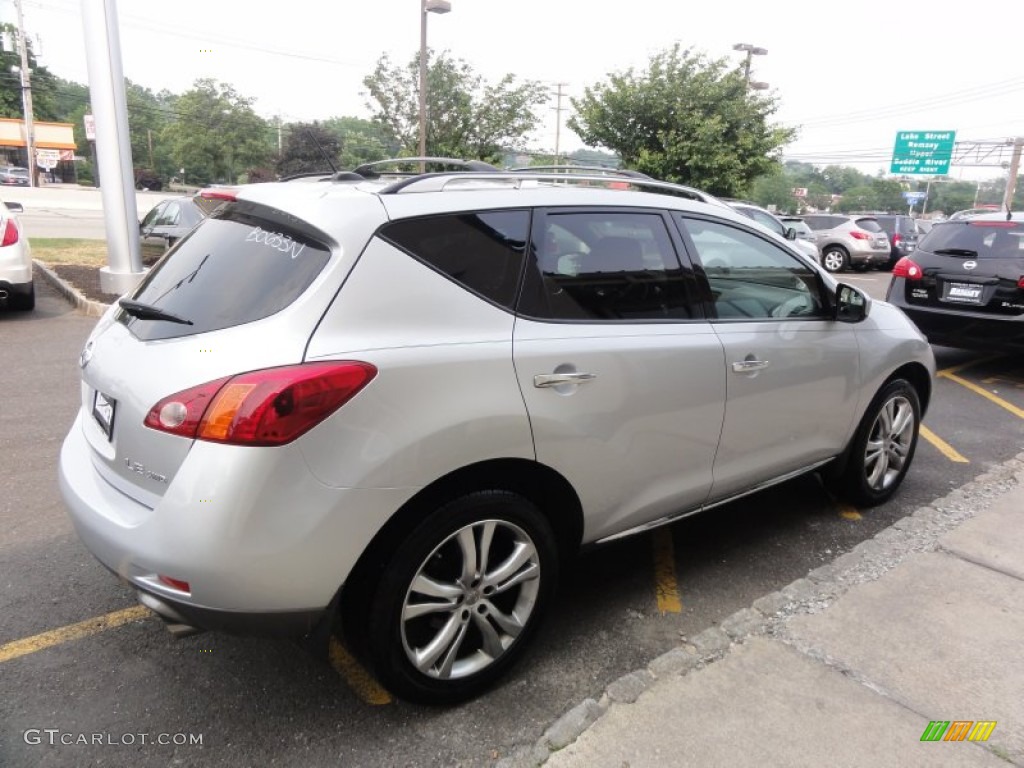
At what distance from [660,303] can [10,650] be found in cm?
276

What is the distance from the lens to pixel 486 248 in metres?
2.53

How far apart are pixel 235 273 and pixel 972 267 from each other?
7.40 meters

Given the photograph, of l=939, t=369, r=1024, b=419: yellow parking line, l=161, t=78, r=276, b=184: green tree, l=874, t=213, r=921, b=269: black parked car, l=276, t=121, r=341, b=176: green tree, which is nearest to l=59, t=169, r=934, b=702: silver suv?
l=939, t=369, r=1024, b=419: yellow parking line

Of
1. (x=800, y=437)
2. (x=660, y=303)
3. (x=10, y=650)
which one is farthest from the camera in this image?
(x=800, y=437)

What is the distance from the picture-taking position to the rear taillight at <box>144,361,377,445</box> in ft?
6.53

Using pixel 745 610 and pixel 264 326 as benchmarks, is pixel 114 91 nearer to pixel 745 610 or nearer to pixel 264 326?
pixel 264 326

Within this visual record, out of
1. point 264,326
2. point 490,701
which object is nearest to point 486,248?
point 264,326

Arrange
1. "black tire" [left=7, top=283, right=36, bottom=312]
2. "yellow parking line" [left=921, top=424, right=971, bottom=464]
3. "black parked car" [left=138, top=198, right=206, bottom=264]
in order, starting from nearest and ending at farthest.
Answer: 1. "yellow parking line" [left=921, top=424, right=971, bottom=464]
2. "black tire" [left=7, top=283, right=36, bottom=312]
3. "black parked car" [left=138, top=198, right=206, bottom=264]

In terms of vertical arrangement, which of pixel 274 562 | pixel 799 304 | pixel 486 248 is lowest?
pixel 274 562

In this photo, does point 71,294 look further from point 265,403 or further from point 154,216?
point 265,403

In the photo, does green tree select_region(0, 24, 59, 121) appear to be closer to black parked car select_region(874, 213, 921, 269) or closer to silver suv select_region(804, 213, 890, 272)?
silver suv select_region(804, 213, 890, 272)

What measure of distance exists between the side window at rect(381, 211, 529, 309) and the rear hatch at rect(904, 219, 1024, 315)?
21.1ft

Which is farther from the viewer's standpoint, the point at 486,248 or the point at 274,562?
the point at 486,248

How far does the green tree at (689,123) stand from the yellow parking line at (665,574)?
17.8m
